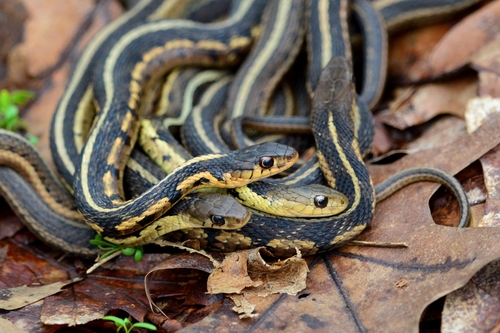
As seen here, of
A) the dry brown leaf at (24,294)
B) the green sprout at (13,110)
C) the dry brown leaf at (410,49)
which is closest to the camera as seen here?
the dry brown leaf at (24,294)

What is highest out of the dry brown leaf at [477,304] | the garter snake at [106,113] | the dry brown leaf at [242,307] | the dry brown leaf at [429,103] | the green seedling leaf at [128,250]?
the garter snake at [106,113]

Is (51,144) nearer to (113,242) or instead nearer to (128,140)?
(128,140)

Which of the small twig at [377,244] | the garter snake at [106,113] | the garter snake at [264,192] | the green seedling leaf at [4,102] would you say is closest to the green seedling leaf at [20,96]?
the green seedling leaf at [4,102]

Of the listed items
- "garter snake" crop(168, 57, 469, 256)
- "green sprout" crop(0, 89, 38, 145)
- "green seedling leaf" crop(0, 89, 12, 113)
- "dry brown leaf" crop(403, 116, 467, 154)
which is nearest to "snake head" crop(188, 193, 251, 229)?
"garter snake" crop(168, 57, 469, 256)

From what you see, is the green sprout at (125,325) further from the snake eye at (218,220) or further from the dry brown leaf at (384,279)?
the snake eye at (218,220)

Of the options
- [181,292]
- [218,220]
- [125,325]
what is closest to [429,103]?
[218,220]

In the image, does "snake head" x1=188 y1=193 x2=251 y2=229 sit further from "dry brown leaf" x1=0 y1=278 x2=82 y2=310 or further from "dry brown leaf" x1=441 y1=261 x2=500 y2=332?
"dry brown leaf" x1=441 y1=261 x2=500 y2=332
